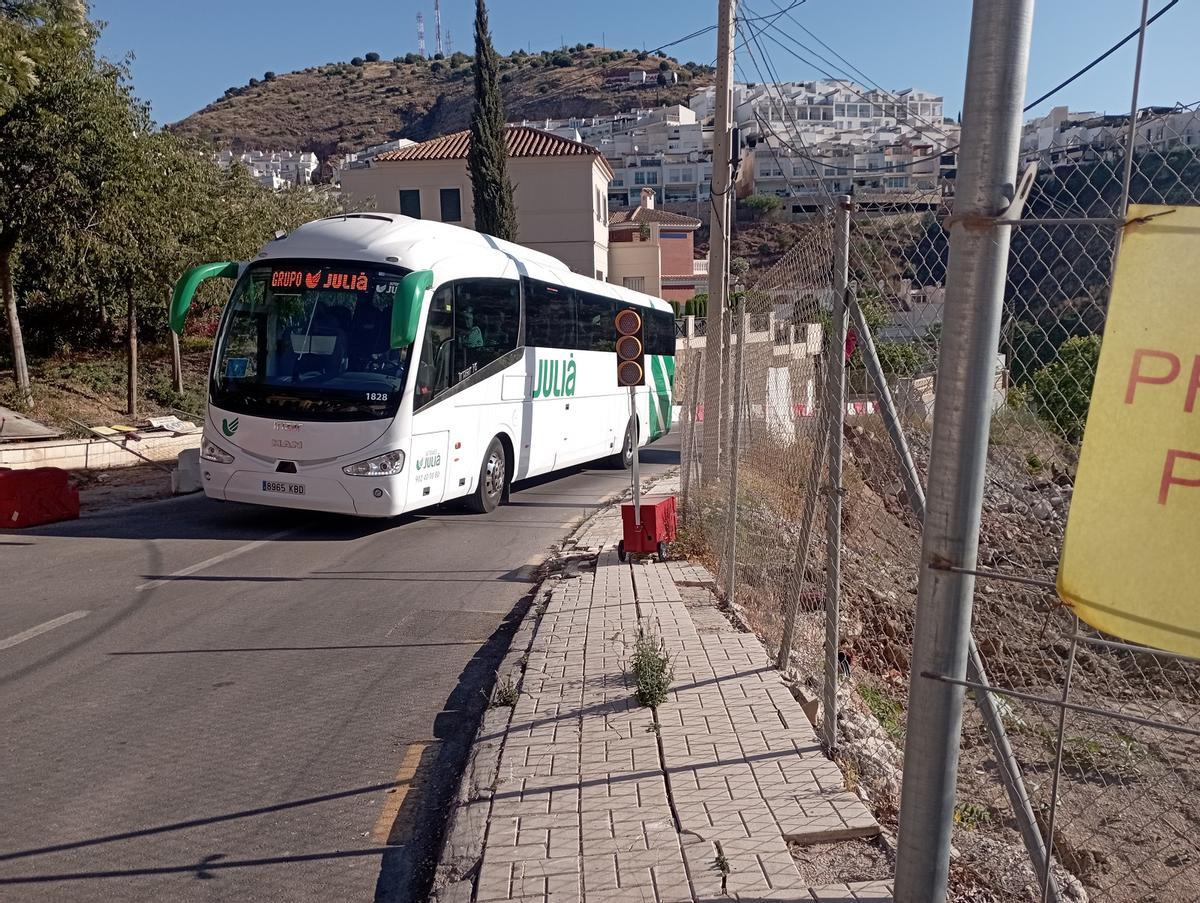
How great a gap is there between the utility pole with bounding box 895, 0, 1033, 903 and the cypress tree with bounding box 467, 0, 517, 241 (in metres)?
41.3

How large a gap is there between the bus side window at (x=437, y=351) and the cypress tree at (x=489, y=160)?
1233 inches

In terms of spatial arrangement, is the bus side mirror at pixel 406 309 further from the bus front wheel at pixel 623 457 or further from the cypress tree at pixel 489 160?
the cypress tree at pixel 489 160

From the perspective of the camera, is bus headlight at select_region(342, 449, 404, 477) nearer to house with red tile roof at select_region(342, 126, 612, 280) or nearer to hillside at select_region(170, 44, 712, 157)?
house with red tile roof at select_region(342, 126, 612, 280)

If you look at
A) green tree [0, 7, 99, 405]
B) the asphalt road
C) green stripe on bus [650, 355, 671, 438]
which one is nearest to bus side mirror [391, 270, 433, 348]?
the asphalt road

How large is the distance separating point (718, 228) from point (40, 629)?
8.94 metres

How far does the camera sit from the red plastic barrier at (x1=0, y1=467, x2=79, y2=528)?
12000 mm

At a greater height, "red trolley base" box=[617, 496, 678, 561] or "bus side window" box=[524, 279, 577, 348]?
"bus side window" box=[524, 279, 577, 348]

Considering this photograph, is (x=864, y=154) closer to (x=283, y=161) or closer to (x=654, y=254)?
(x=654, y=254)

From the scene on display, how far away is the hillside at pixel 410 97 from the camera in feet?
481

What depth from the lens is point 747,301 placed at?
337 inches

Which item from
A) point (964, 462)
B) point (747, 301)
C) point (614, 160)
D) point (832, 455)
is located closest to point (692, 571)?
point (747, 301)

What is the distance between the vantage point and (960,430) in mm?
2465

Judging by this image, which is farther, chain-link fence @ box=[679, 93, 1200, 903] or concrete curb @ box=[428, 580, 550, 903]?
concrete curb @ box=[428, 580, 550, 903]

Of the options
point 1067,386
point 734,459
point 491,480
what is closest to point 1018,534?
point 1067,386
